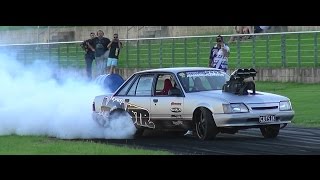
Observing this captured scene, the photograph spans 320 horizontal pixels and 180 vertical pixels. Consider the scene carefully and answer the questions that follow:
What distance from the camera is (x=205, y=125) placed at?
50.7 ft

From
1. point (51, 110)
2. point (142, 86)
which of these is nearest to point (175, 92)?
point (142, 86)

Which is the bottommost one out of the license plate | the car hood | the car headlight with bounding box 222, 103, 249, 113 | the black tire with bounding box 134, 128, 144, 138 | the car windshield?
the black tire with bounding box 134, 128, 144, 138

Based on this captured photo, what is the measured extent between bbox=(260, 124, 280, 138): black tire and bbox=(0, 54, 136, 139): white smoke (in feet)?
7.93

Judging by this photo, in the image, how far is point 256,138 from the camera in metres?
16.1

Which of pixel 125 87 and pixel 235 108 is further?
pixel 125 87

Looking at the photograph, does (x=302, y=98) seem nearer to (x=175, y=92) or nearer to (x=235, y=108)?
(x=175, y=92)

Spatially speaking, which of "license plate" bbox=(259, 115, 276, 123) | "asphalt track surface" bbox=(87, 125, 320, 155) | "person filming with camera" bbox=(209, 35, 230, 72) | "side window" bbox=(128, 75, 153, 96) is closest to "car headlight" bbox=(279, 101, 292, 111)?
"license plate" bbox=(259, 115, 276, 123)

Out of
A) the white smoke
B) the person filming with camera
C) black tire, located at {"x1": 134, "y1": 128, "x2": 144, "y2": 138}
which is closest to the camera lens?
black tire, located at {"x1": 134, "y1": 128, "x2": 144, "y2": 138}

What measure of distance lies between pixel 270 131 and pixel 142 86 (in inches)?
101

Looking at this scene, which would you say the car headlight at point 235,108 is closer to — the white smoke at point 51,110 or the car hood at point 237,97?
the car hood at point 237,97

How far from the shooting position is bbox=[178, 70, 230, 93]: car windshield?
1623cm

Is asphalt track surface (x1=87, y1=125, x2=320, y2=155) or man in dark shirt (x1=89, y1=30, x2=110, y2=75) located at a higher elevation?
man in dark shirt (x1=89, y1=30, x2=110, y2=75)

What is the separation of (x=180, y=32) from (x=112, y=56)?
8519 mm

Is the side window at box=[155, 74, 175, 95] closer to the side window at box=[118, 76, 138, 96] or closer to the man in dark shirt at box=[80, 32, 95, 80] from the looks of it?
the side window at box=[118, 76, 138, 96]
